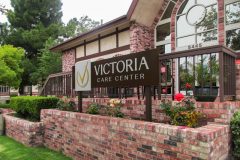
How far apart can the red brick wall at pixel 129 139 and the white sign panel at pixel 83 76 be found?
75 cm

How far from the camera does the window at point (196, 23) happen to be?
834 cm

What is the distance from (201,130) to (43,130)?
17.2ft

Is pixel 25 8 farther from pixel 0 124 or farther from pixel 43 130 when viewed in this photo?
pixel 43 130

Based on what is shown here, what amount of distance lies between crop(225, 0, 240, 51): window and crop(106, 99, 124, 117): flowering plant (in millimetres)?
4431

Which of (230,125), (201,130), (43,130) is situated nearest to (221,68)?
(230,125)

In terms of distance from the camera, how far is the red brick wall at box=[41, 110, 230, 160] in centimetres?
347

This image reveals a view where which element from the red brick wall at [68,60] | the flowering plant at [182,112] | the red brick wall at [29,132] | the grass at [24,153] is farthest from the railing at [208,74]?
the red brick wall at [68,60]

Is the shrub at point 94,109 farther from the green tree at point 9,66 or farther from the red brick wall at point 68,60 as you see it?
the green tree at point 9,66

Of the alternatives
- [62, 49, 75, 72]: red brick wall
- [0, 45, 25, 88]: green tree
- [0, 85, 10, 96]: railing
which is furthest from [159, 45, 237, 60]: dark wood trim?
[0, 85, 10, 96]: railing

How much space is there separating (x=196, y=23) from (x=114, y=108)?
499 cm

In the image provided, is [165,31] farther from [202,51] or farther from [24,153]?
[24,153]

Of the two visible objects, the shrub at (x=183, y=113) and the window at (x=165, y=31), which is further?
the window at (x=165, y=31)

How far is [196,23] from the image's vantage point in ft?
28.7

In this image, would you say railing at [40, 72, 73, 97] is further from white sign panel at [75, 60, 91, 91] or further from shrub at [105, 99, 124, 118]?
shrub at [105, 99, 124, 118]
